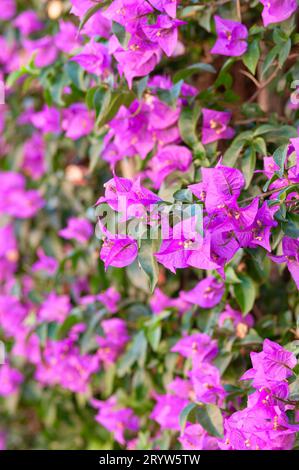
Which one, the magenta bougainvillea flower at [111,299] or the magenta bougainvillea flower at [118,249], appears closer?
the magenta bougainvillea flower at [118,249]

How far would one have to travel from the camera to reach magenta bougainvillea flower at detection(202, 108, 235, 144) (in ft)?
3.92

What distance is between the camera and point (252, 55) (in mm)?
1120

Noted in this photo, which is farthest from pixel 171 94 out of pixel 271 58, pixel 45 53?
pixel 45 53

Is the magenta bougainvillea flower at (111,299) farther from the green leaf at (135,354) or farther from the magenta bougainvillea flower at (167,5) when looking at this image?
the magenta bougainvillea flower at (167,5)

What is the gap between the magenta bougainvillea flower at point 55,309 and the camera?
5.30ft

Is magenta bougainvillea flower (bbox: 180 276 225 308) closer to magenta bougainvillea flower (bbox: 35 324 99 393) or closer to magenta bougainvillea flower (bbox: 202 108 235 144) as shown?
magenta bougainvillea flower (bbox: 202 108 235 144)

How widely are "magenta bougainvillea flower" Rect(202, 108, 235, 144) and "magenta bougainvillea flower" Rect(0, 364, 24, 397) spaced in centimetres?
105

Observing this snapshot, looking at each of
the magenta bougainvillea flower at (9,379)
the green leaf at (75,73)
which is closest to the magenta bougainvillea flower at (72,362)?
the magenta bougainvillea flower at (9,379)

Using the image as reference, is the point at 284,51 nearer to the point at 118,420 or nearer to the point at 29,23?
the point at 118,420

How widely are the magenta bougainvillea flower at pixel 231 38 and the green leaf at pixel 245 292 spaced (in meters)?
0.39

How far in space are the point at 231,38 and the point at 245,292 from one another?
1.43 feet

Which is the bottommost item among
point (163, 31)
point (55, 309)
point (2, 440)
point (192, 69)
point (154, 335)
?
point (2, 440)

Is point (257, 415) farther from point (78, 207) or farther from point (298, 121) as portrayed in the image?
point (78, 207)
